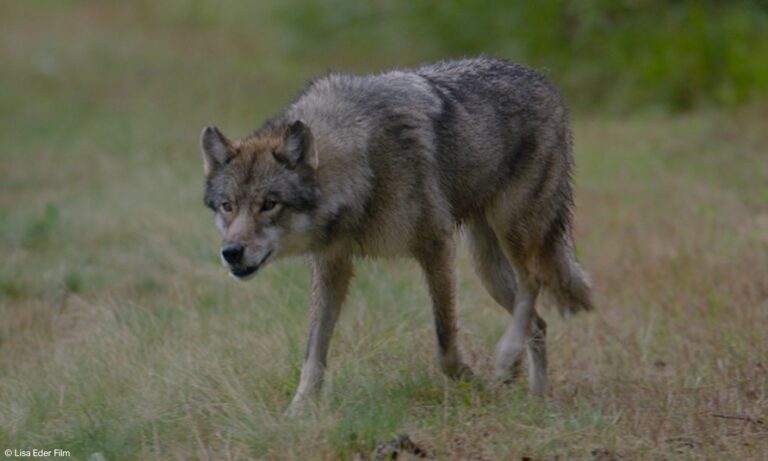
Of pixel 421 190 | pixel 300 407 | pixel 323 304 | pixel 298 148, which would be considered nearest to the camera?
pixel 300 407

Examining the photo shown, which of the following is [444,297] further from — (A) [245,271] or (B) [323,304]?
(A) [245,271]

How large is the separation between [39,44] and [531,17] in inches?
416

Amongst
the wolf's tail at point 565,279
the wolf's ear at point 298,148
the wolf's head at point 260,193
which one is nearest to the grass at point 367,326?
the wolf's tail at point 565,279

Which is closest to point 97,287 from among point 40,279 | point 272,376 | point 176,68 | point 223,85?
point 40,279

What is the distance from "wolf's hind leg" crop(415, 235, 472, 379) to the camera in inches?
283

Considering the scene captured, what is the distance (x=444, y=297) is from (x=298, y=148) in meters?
1.26

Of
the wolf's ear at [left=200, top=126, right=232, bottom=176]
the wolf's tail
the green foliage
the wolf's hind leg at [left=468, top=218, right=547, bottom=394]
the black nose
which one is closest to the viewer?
the black nose

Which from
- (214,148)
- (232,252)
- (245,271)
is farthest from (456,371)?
(214,148)

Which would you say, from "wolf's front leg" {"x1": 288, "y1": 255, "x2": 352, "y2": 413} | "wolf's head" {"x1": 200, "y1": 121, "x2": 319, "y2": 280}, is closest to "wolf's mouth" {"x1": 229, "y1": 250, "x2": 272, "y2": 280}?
"wolf's head" {"x1": 200, "y1": 121, "x2": 319, "y2": 280}

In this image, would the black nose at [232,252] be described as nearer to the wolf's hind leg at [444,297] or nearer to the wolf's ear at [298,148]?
the wolf's ear at [298,148]

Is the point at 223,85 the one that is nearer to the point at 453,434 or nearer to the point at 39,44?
the point at 39,44

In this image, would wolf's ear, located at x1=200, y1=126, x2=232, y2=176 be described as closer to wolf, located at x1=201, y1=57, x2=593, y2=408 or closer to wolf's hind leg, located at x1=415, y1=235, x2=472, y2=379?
wolf, located at x1=201, y1=57, x2=593, y2=408

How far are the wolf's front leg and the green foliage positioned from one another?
1053 centimetres

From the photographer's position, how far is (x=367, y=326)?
26.2 feet
